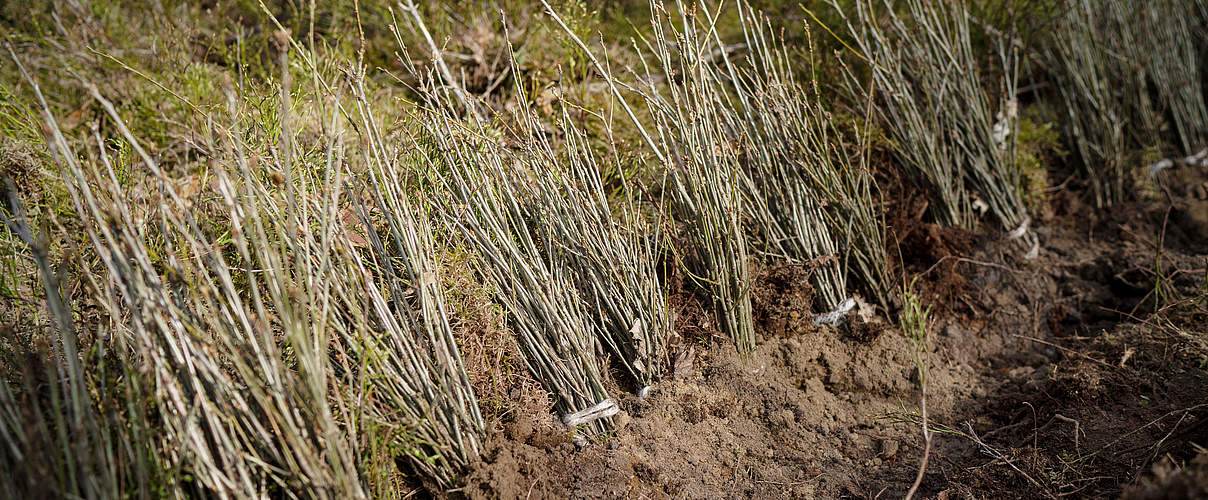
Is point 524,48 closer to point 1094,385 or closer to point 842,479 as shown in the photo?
point 842,479

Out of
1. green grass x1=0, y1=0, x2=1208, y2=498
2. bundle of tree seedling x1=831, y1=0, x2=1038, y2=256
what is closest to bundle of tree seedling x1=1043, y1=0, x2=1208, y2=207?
green grass x1=0, y1=0, x2=1208, y2=498

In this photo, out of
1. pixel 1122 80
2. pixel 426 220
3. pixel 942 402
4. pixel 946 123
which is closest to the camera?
pixel 426 220

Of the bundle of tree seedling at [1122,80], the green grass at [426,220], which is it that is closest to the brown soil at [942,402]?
the green grass at [426,220]

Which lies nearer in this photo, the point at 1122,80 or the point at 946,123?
the point at 946,123

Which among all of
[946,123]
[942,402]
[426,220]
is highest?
[426,220]

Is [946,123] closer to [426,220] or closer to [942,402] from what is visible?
[942,402]

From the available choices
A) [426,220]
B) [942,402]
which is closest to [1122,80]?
[942,402]

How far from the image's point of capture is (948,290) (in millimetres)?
2336

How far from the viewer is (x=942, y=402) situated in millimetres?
2051

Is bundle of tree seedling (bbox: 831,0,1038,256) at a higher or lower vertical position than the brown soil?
higher

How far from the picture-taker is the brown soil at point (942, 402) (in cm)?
167

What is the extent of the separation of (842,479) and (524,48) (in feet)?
7.26

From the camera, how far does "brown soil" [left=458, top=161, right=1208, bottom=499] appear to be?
167cm

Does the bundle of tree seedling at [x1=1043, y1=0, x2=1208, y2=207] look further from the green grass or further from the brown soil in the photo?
the brown soil
